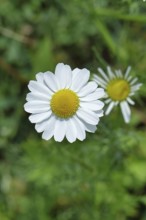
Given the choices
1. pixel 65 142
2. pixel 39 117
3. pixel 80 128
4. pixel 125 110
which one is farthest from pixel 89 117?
pixel 65 142

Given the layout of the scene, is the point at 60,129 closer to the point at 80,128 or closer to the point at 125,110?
the point at 80,128

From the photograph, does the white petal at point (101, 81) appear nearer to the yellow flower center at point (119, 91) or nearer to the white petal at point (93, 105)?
the yellow flower center at point (119, 91)

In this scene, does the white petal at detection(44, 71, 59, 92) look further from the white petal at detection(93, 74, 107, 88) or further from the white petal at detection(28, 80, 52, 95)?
the white petal at detection(93, 74, 107, 88)

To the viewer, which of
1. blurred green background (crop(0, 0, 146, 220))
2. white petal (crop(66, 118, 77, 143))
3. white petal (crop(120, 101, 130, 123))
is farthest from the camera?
blurred green background (crop(0, 0, 146, 220))

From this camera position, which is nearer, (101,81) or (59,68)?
(59,68)

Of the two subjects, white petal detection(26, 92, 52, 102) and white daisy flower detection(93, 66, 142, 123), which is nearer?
white petal detection(26, 92, 52, 102)

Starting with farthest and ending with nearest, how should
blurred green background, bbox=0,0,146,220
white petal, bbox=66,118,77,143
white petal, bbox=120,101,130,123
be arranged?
blurred green background, bbox=0,0,146,220, white petal, bbox=120,101,130,123, white petal, bbox=66,118,77,143

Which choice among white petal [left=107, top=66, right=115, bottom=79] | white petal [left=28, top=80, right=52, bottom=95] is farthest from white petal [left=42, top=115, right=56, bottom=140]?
white petal [left=107, top=66, right=115, bottom=79]

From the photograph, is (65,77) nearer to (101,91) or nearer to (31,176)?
(101,91)

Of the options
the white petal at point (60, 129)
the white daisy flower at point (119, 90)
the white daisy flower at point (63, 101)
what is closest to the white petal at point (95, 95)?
the white daisy flower at point (63, 101)
